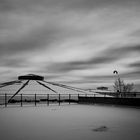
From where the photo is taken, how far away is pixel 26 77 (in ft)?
182

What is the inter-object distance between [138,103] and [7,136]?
49.7 feet

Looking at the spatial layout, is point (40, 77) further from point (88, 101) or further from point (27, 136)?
point (27, 136)

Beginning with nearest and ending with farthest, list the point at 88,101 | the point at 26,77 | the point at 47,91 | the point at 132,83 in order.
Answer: the point at 88,101, the point at 47,91, the point at 26,77, the point at 132,83

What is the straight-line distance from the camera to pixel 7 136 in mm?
6594

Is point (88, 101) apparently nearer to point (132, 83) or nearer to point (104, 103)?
point (104, 103)

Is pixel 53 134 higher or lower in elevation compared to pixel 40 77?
lower

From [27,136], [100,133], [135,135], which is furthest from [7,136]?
[135,135]

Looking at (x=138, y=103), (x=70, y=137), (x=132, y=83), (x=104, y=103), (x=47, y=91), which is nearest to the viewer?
(x=70, y=137)

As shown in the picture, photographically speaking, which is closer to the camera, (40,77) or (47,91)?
(47,91)

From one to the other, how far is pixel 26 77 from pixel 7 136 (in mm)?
49755

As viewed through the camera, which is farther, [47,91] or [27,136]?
[47,91]

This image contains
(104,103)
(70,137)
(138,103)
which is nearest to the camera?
(70,137)

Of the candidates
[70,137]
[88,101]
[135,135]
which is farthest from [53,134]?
[88,101]

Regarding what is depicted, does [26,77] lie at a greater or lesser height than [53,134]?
greater
